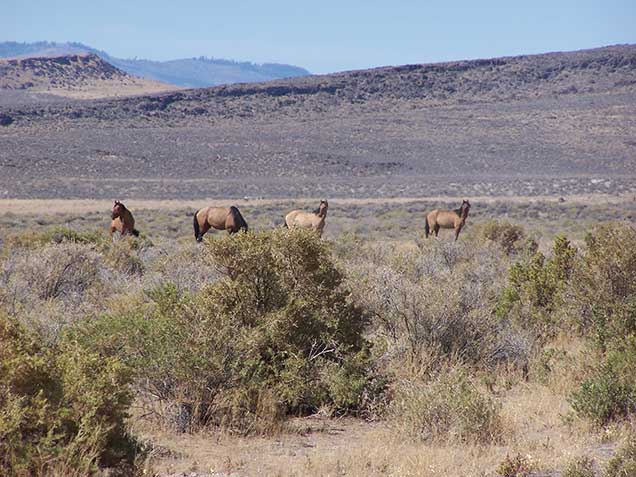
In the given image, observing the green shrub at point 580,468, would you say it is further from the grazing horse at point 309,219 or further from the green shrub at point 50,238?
the grazing horse at point 309,219

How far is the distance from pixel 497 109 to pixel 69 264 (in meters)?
63.3

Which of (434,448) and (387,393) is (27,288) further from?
(434,448)

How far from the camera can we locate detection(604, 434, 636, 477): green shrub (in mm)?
5363

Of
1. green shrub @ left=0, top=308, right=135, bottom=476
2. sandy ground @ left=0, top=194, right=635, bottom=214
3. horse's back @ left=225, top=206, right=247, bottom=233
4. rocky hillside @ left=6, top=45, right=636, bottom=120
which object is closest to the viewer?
green shrub @ left=0, top=308, right=135, bottom=476

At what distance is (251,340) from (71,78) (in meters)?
127

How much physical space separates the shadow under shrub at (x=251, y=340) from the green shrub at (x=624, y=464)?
2.38m

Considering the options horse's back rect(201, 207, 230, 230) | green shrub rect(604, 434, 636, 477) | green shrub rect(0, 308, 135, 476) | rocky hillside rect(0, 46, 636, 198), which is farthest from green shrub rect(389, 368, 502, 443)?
rocky hillside rect(0, 46, 636, 198)

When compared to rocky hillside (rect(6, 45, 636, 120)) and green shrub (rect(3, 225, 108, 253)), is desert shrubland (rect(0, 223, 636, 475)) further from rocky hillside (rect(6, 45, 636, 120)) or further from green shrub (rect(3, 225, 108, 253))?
rocky hillside (rect(6, 45, 636, 120))

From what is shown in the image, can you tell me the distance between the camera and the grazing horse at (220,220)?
20.9m

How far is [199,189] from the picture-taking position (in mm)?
52781

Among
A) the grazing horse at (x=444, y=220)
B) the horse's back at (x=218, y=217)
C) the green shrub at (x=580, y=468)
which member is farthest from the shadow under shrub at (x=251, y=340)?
the grazing horse at (x=444, y=220)

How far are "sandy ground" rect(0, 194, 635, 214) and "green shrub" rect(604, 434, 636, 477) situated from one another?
38534 millimetres

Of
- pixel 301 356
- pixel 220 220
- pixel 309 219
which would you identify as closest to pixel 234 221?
pixel 220 220

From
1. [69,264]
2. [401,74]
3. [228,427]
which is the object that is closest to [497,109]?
[401,74]
